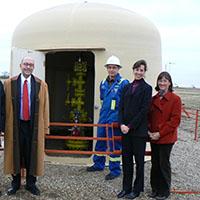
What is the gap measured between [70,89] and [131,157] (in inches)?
195

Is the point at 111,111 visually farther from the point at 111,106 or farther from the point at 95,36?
the point at 95,36

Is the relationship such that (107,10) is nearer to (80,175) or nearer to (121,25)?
(121,25)

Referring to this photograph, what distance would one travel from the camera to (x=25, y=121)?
4.78 metres

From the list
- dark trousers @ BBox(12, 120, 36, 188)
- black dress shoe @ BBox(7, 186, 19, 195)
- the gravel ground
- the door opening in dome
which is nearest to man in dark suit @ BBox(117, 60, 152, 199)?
the gravel ground

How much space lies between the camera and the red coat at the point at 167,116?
467cm

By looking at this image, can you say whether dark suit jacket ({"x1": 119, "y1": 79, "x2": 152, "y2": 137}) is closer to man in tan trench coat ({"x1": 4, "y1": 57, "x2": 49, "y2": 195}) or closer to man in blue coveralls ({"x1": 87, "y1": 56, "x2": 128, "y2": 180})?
man in blue coveralls ({"x1": 87, "y1": 56, "x2": 128, "y2": 180})

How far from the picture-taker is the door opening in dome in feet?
29.3

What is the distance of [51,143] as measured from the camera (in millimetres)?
8969

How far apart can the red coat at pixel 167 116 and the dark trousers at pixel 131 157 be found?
0.21m

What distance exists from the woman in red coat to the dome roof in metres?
2.23

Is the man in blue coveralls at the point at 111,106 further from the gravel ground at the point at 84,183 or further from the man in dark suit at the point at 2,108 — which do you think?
the man in dark suit at the point at 2,108

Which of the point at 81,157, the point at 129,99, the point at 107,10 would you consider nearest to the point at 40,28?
the point at 107,10

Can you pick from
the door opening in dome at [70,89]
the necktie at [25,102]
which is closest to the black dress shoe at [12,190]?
the necktie at [25,102]

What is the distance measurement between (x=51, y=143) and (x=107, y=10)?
11.9 feet
